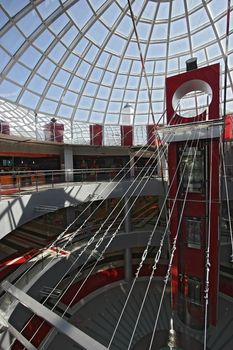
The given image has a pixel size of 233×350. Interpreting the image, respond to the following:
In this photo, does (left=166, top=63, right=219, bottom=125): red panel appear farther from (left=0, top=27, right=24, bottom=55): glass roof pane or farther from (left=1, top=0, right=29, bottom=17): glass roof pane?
(left=0, top=27, right=24, bottom=55): glass roof pane

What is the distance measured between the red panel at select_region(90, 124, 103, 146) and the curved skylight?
9.77 feet

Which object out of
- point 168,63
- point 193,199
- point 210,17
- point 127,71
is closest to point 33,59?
point 127,71

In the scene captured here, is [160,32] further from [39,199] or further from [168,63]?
[39,199]

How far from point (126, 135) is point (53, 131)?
5.76 metres

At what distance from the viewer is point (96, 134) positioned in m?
16.8

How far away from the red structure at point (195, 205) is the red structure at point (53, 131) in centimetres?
763

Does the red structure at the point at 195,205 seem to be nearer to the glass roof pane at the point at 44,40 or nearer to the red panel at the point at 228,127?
the red panel at the point at 228,127

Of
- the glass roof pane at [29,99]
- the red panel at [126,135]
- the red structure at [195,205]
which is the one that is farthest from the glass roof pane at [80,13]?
the red panel at [126,135]

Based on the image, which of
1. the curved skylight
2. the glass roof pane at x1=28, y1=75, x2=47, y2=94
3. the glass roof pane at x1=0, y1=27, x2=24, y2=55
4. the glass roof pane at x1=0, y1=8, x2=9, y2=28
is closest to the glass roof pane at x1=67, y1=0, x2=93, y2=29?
the curved skylight

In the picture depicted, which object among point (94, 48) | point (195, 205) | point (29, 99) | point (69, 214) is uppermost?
point (94, 48)

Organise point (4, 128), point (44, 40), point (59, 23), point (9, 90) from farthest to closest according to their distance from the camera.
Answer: point (9, 90), point (44, 40), point (59, 23), point (4, 128)

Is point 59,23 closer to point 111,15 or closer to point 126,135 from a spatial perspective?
point 111,15

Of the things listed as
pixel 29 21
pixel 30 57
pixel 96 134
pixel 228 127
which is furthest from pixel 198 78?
pixel 30 57

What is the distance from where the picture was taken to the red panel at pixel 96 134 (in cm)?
1662
